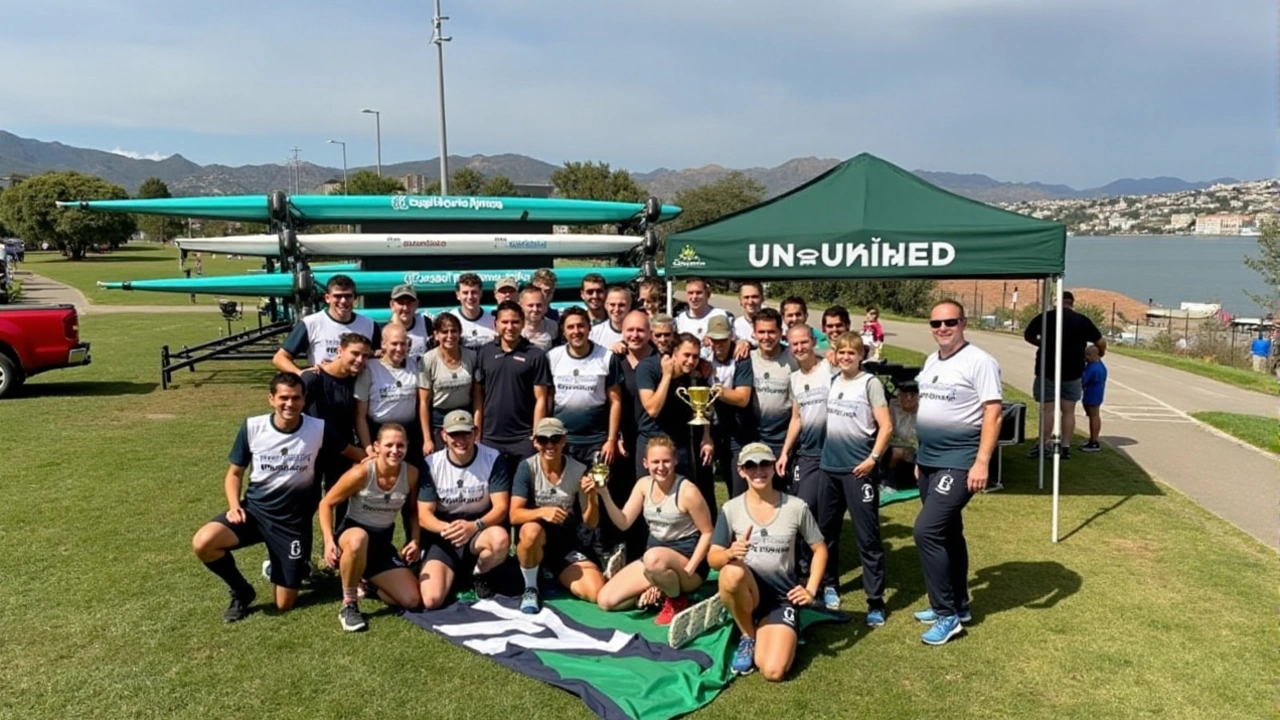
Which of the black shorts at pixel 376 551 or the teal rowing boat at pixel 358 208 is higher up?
the teal rowing boat at pixel 358 208

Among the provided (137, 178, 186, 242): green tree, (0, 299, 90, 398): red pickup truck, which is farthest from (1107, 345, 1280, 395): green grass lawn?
(137, 178, 186, 242): green tree

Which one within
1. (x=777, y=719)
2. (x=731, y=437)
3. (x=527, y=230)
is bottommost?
(x=777, y=719)

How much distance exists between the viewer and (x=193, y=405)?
11.4 m

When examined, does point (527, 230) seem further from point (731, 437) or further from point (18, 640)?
point (18, 640)

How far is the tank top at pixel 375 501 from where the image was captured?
476cm

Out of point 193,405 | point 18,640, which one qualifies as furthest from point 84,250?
point 18,640

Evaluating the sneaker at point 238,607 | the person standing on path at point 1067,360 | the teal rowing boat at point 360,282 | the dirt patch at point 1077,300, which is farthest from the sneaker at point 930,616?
the dirt patch at point 1077,300

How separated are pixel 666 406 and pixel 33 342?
11017mm

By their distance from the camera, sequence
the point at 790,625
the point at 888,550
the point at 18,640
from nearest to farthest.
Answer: the point at 790,625
the point at 18,640
the point at 888,550

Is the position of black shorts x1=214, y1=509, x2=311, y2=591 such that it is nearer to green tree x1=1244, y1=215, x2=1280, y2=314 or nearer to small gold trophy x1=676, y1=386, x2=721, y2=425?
small gold trophy x1=676, y1=386, x2=721, y2=425

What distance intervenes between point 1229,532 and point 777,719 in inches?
183

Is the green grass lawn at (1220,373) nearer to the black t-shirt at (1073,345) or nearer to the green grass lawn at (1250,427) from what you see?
the green grass lawn at (1250,427)

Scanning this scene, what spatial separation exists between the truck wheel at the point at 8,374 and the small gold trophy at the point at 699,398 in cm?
1130

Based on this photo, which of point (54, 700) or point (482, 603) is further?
point (482, 603)
